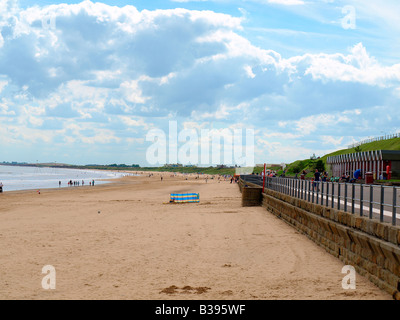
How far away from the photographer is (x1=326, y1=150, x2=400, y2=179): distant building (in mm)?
60031

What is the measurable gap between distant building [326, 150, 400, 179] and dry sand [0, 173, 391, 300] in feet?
135

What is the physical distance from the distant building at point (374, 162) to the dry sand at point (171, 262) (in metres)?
41.3

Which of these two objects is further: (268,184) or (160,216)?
(268,184)

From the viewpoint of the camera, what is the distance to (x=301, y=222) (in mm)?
18625

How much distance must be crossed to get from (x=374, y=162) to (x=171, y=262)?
5760cm

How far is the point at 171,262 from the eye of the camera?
13.5 meters

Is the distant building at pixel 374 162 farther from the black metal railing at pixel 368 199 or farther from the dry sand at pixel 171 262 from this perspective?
the black metal railing at pixel 368 199

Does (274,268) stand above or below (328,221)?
below

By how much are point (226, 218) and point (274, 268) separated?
1164 cm

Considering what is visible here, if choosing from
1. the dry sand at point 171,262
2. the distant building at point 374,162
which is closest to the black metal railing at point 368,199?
the dry sand at point 171,262

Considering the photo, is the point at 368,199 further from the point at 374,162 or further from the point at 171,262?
the point at 374,162
